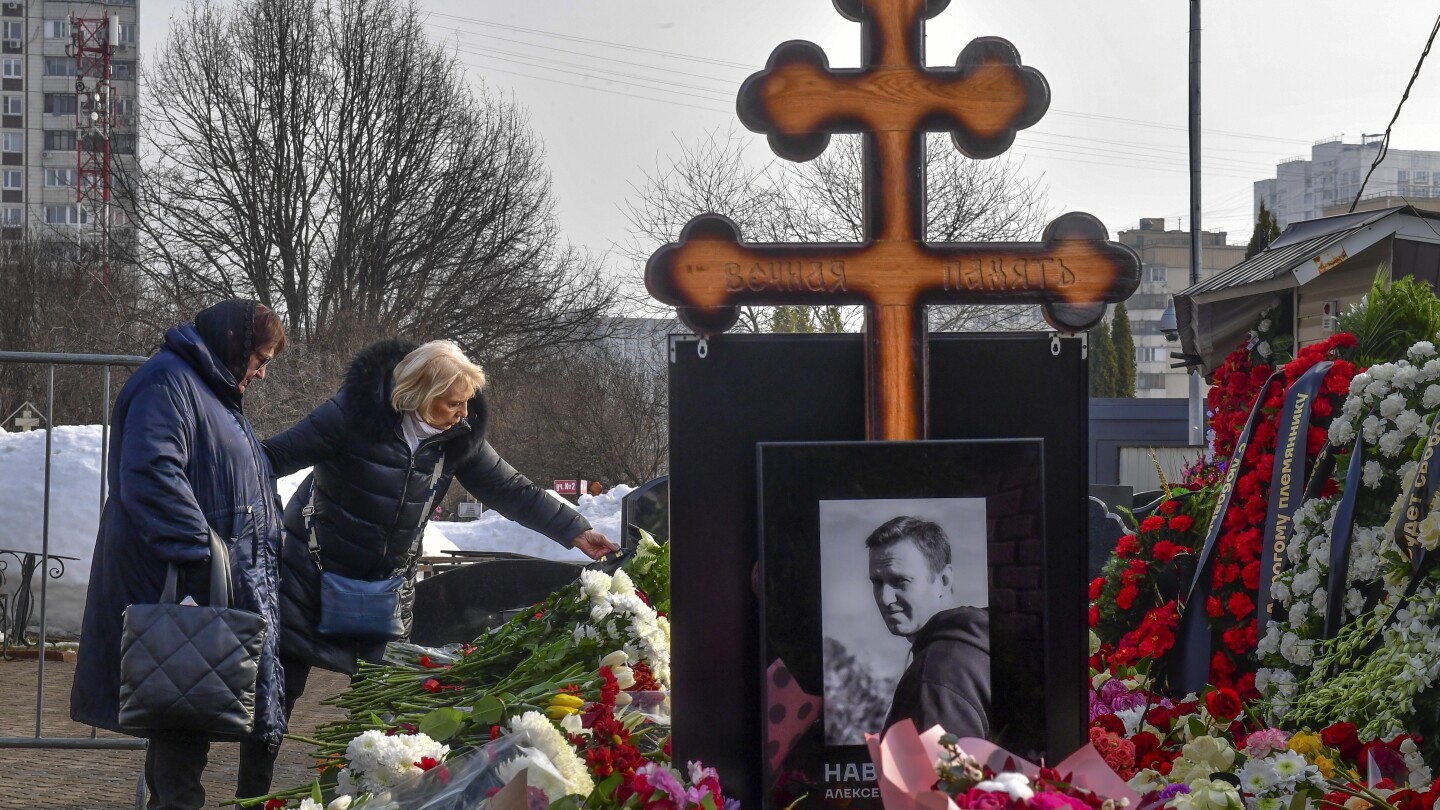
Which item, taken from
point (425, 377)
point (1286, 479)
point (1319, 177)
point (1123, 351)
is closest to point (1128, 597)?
point (1286, 479)

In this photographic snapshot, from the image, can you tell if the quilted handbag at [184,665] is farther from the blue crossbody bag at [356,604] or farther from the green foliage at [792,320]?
the green foliage at [792,320]

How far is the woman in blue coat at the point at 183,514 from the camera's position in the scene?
3.85m

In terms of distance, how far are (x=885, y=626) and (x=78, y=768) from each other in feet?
16.8

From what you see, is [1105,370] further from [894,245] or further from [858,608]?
[858,608]

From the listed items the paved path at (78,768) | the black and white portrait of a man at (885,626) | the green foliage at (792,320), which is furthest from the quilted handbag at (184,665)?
the green foliage at (792,320)

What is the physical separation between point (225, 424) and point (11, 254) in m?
35.0

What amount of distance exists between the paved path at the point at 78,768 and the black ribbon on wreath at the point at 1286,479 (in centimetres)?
333

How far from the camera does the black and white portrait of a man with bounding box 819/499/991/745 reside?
7.92 feet

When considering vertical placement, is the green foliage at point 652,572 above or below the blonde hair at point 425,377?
below

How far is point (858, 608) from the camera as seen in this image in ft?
7.94

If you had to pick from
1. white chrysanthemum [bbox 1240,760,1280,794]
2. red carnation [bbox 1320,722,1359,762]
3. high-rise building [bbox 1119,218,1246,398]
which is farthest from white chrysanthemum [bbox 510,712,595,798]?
high-rise building [bbox 1119,218,1246,398]

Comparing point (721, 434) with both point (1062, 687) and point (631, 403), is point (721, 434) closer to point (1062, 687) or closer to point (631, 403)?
point (1062, 687)

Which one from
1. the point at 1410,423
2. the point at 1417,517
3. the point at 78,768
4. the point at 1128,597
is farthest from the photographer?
the point at 78,768

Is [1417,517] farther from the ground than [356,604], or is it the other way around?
[1417,517]
